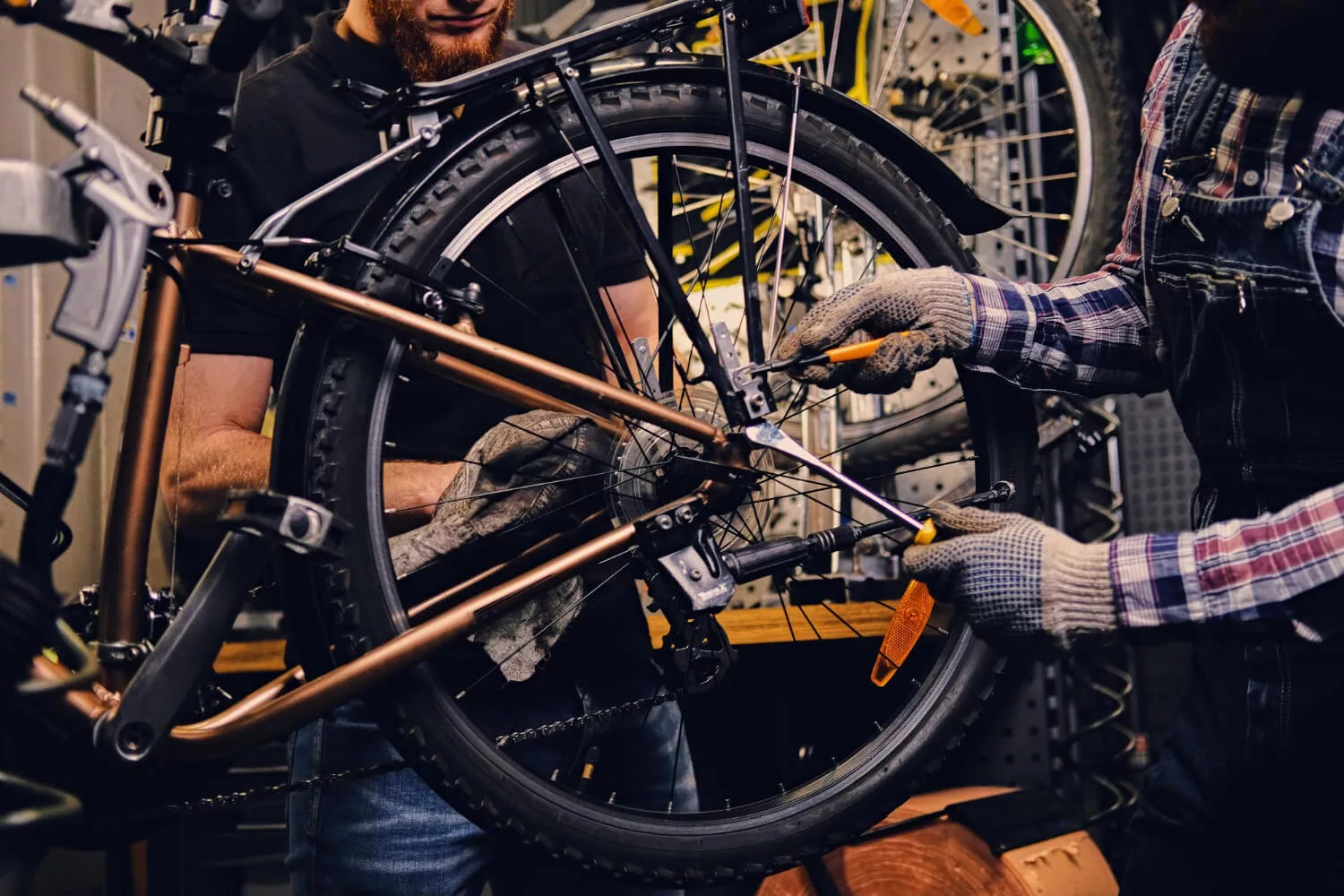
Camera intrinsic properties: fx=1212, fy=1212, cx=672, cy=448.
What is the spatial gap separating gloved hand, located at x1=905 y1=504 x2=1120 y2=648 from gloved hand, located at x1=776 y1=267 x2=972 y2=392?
176mm

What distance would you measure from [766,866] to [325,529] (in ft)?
1.59

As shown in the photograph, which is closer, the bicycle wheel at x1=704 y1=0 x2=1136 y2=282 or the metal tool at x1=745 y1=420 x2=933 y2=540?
the metal tool at x1=745 y1=420 x2=933 y2=540

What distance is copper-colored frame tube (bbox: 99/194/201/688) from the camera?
3.17 ft

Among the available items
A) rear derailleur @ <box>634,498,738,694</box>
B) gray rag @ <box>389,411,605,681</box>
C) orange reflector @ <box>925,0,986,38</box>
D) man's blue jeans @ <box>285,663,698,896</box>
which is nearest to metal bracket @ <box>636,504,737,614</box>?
rear derailleur @ <box>634,498,738,694</box>

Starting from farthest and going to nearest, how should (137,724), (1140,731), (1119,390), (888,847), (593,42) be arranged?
(1140,731) < (888,847) < (1119,390) < (593,42) < (137,724)

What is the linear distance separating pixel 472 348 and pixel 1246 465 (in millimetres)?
641

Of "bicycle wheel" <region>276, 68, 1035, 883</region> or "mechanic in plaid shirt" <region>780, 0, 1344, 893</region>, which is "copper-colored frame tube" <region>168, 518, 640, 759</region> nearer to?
"bicycle wheel" <region>276, 68, 1035, 883</region>

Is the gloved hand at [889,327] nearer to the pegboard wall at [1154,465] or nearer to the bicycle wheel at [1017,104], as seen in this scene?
the bicycle wheel at [1017,104]

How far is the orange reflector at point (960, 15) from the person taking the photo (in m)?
2.03

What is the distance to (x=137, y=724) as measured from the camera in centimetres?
90

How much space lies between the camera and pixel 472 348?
97cm

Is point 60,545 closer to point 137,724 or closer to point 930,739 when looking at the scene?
point 137,724

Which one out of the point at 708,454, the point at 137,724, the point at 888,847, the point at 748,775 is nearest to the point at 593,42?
the point at 708,454

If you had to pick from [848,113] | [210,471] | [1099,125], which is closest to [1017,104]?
[1099,125]
